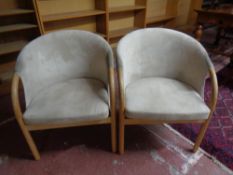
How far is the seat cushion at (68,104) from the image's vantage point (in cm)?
114

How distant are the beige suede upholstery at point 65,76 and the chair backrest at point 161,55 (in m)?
0.20

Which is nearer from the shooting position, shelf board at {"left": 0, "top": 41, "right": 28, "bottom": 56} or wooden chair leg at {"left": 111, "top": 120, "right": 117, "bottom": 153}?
wooden chair leg at {"left": 111, "top": 120, "right": 117, "bottom": 153}

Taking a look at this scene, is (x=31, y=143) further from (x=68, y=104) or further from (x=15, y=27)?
(x=15, y=27)

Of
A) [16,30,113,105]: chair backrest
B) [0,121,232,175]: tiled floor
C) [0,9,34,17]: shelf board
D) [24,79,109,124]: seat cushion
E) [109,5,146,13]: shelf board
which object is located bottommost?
[0,121,232,175]: tiled floor

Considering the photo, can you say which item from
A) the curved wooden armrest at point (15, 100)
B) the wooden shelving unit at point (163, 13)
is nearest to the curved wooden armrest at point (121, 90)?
the curved wooden armrest at point (15, 100)

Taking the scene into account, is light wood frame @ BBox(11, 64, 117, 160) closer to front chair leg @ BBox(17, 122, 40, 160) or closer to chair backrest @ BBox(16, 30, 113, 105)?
front chair leg @ BBox(17, 122, 40, 160)

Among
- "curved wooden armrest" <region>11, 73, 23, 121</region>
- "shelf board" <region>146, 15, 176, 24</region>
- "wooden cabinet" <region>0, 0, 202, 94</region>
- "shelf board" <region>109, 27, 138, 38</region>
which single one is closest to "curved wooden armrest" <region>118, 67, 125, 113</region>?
"curved wooden armrest" <region>11, 73, 23, 121</region>

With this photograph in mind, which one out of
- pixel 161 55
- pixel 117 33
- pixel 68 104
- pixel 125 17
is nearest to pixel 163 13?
pixel 125 17

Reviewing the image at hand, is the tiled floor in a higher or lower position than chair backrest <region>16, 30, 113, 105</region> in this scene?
lower

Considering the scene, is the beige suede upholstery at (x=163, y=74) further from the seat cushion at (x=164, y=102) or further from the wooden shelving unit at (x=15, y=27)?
the wooden shelving unit at (x=15, y=27)

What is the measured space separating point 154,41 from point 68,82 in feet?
2.48

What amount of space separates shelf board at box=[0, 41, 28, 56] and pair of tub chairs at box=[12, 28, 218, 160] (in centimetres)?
76

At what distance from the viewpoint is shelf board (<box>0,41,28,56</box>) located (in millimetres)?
1888

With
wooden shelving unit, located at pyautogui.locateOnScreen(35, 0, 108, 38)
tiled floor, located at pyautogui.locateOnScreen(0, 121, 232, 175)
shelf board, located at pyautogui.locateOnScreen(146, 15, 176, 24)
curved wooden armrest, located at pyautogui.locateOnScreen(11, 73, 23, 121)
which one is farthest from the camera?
shelf board, located at pyautogui.locateOnScreen(146, 15, 176, 24)
